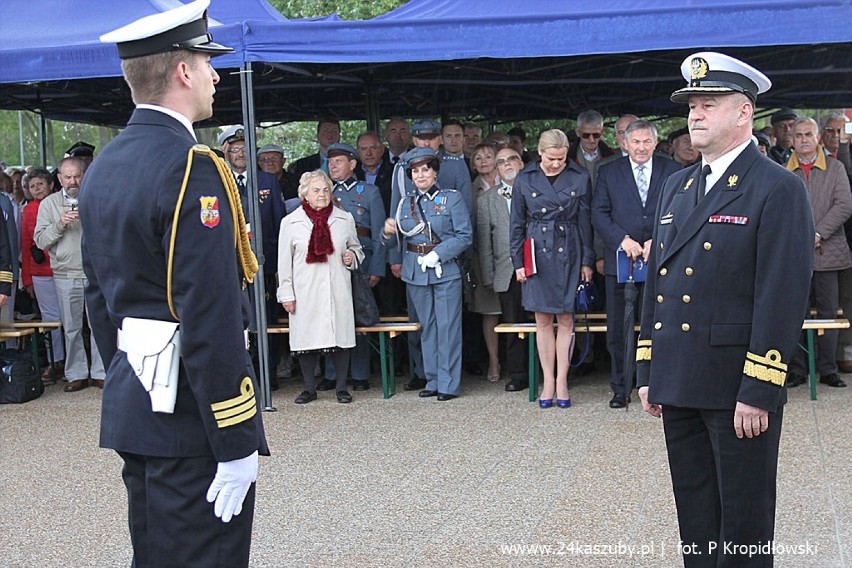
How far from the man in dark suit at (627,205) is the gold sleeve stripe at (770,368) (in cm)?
405

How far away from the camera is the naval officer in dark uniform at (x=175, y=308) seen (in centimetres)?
261

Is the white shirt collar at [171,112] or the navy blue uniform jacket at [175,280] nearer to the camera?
the navy blue uniform jacket at [175,280]

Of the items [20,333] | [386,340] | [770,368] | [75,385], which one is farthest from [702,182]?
[20,333]

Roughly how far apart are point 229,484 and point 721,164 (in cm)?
179

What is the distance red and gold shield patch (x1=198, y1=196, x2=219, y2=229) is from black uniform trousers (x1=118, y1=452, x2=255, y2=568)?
22.8 inches

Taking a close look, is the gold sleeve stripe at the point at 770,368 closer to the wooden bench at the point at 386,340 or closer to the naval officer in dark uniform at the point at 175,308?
the naval officer in dark uniform at the point at 175,308

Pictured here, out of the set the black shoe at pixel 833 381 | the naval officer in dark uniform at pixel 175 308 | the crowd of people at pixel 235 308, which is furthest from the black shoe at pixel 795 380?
the naval officer in dark uniform at pixel 175 308

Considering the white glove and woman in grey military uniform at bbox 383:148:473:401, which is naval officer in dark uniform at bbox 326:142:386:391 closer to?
woman in grey military uniform at bbox 383:148:473:401

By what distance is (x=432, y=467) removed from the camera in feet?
19.8

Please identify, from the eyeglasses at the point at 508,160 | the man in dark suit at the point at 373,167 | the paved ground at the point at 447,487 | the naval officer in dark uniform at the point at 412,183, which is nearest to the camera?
the paved ground at the point at 447,487

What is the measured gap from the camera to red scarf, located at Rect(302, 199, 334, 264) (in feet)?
25.6

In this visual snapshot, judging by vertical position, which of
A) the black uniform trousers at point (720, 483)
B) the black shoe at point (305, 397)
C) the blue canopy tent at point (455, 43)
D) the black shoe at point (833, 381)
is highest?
the blue canopy tent at point (455, 43)

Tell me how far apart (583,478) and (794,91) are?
284 inches

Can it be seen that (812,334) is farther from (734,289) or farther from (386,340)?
(734,289)
